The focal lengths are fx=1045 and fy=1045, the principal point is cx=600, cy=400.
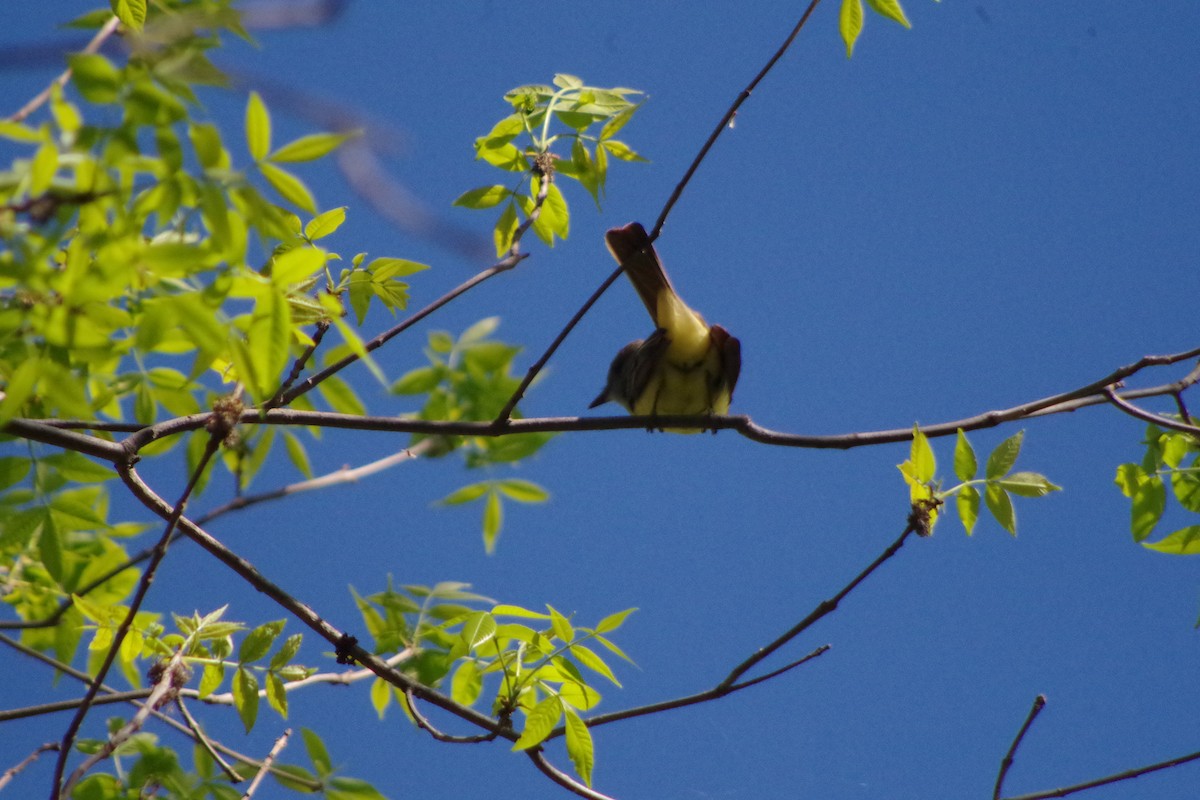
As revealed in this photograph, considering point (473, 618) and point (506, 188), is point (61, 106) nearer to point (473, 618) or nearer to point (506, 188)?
point (473, 618)

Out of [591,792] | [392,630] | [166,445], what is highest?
[166,445]

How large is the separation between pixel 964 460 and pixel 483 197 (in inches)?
72.7

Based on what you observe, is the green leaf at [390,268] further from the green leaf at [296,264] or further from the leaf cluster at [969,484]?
the leaf cluster at [969,484]

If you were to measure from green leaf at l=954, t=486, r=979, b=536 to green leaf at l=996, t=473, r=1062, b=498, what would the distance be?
11cm

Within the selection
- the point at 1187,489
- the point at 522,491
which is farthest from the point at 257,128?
the point at 1187,489

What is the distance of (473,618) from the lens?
3035mm

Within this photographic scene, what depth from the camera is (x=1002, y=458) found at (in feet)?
9.89

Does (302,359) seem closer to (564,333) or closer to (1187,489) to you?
(564,333)

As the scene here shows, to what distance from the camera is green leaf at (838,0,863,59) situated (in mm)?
3150

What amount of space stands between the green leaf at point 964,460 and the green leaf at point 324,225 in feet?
6.39

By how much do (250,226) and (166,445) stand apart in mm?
1644

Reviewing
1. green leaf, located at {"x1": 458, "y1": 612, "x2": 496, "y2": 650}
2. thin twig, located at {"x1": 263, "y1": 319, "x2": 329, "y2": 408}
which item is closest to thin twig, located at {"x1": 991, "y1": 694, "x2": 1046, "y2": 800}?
green leaf, located at {"x1": 458, "y1": 612, "x2": 496, "y2": 650}

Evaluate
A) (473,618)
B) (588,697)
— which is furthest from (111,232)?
(588,697)

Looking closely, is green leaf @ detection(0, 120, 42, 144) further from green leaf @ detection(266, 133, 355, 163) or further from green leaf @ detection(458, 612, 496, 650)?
green leaf @ detection(458, 612, 496, 650)
